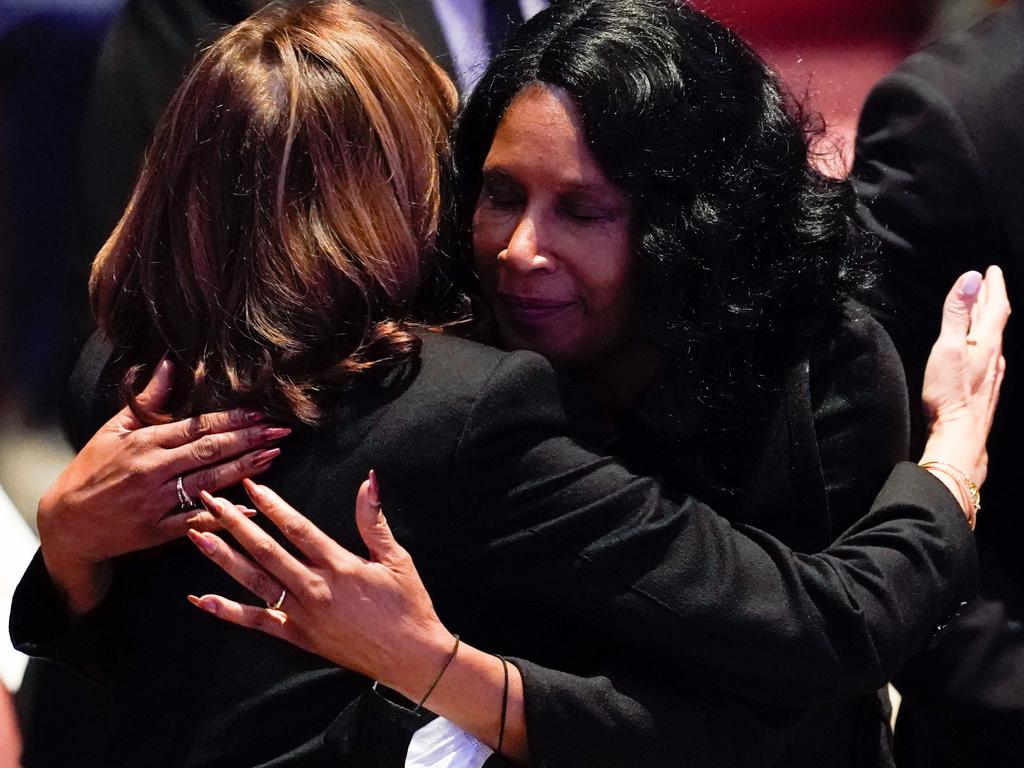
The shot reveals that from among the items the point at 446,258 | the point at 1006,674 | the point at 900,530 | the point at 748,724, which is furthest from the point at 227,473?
the point at 1006,674

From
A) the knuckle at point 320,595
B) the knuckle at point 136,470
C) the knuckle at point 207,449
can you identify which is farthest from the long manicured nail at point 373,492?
the knuckle at point 136,470

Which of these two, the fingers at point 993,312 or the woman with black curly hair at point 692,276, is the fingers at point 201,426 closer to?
the woman with black curly hair at point 692,276

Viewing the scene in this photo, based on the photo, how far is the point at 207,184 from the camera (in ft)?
5.49

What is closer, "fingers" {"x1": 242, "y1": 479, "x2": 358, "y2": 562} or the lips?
"fingers" {"x1": 242, "y1": 479, "x2": 358, "y2": 562}

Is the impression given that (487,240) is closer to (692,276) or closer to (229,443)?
(692,276)

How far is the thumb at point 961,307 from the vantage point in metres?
1.94

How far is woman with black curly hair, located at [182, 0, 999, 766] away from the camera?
171 centimetres

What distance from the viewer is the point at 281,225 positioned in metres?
1.62

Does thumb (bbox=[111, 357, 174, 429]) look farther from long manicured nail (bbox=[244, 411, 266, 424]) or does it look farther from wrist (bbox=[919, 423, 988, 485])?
wrist (bbox=[919, 423, 988, 485])

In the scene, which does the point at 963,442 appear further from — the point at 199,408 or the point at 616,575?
the point at 199,408

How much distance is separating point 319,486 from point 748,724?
60 cm

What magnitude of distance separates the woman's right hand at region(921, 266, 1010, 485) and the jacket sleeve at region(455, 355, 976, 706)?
31 centimetres

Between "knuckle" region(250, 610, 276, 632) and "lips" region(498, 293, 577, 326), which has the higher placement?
"lips" region(498, 293, 577, 326)

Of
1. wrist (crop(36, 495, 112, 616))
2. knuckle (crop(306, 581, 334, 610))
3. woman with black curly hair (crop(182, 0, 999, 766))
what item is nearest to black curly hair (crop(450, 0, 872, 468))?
woman with black curly hair (crop(182, 0, 999, 766))
